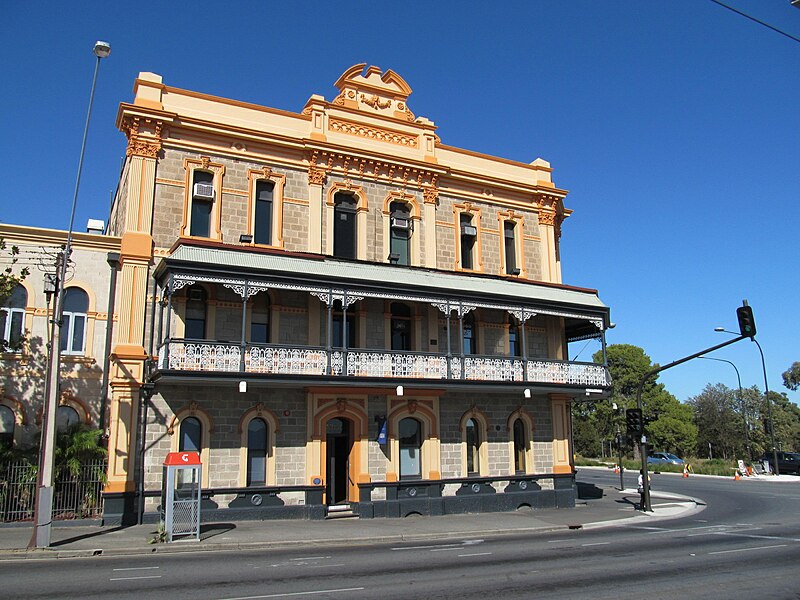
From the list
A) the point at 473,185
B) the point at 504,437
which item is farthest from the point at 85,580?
the point at 473,185

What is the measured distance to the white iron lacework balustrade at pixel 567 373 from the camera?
80.2 feet

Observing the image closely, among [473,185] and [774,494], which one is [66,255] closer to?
[473,185]

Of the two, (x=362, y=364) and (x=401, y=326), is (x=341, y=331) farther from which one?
(x=401, y=326)

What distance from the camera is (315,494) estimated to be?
21.3 meters

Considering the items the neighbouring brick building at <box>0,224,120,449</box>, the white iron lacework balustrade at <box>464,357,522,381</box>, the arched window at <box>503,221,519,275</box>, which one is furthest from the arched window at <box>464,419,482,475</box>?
the neighbouring brick building at <box>0,224,120,449</box>

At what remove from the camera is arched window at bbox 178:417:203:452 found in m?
20.4

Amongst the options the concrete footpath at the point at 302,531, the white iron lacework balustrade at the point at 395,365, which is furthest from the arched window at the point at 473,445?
the white iron lacework balustrade at the point at 395,365

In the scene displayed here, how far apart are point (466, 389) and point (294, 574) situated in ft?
38.5

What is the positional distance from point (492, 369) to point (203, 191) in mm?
11575

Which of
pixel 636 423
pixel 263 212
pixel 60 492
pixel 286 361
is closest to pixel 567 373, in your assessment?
pixel 636 423

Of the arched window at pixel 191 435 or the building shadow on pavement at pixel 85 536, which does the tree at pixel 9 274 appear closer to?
the arched window at pixel 191 435

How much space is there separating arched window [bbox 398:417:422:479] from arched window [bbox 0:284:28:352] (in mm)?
12435

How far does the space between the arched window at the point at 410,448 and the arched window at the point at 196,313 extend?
758cm

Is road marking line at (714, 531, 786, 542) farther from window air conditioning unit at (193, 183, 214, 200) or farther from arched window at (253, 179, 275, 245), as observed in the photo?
window air conditioning unit at (193, 183, 214, 200)
